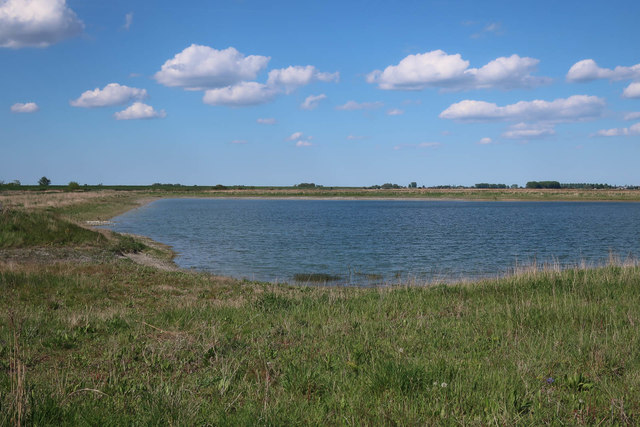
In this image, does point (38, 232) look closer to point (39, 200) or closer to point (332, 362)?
point (332, 362)

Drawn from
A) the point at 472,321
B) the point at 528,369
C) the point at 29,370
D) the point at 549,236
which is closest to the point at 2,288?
the point at 29,370

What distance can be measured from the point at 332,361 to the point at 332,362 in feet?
0.12

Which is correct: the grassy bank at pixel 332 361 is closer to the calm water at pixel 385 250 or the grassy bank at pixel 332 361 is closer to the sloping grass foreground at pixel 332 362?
the sloping grass foreground at pixel 332 362

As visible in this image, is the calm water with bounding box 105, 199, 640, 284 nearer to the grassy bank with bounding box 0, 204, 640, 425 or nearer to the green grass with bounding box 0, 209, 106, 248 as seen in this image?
the green grass with bounding box 0, 209, 106, 248

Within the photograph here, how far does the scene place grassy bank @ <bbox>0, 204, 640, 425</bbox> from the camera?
5531mm

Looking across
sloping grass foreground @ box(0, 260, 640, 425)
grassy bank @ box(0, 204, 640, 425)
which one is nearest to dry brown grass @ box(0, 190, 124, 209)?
grassy bank @ box(0, 204, 640, 425)

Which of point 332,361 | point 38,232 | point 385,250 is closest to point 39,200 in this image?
point 38,232

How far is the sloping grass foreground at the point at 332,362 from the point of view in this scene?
5531mm

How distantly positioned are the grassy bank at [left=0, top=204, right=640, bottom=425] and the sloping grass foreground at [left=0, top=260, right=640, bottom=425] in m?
0.03

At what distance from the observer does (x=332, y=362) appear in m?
7.30

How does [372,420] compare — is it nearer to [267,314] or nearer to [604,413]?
[604,413]

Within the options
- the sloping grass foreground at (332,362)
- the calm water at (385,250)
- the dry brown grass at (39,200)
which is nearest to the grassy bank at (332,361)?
the sloping grass foreground at (332,362)

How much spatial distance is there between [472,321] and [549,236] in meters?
41.3

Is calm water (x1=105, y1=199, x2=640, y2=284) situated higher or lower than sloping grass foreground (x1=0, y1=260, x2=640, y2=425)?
lower
